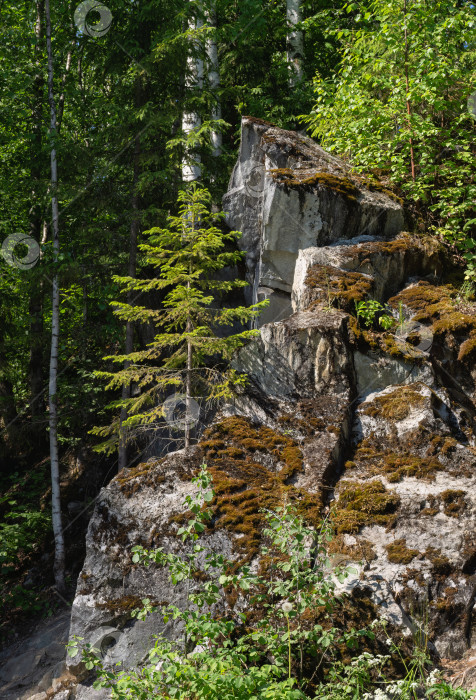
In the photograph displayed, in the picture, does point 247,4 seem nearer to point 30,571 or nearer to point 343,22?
point 343,22

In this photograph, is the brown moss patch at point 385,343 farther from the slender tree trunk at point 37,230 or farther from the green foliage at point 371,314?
the slender tree trunk at point 37,230

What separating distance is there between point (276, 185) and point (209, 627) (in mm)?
6421

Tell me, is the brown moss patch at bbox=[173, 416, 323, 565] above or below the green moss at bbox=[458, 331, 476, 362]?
below

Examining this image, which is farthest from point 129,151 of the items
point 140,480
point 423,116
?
point 140,480

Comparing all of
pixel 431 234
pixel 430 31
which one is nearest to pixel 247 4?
pixel 430 31

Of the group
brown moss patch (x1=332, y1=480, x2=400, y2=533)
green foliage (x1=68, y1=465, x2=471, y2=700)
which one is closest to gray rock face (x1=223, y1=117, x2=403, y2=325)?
brown moss patch (x1=332, y1=480, x2=400, y2=533)

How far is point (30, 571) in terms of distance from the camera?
9.80m

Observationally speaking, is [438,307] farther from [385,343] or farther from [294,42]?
[294,42]
